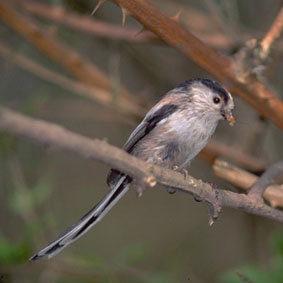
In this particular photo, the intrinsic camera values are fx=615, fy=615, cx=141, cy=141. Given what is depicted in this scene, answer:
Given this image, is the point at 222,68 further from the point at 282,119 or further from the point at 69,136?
the point at 69,136

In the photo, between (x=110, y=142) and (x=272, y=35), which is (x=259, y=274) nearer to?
(x=272, y=35)

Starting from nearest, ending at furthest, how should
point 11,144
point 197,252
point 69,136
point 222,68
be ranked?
1. point 69,136
2. point 222,68
3. point 11,144
4. point 197,252

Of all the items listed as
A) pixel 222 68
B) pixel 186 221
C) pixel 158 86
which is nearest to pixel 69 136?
pixel 222 68

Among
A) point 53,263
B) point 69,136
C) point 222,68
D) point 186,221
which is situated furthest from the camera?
point 186,221

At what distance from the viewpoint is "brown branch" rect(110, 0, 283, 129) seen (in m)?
2.87

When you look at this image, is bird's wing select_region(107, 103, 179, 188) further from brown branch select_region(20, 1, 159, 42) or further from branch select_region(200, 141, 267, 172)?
brown branch select_region(20, 1, 159, 42)

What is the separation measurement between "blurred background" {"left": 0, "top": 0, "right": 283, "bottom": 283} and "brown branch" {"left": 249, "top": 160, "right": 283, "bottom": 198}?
60 centimetres

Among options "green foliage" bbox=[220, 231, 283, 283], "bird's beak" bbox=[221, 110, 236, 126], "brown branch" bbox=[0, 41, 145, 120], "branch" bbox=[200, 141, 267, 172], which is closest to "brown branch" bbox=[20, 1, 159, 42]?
"brown branch" bbox=[0, 41, 145, 120]

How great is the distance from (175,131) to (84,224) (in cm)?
75

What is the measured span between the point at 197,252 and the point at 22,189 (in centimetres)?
192

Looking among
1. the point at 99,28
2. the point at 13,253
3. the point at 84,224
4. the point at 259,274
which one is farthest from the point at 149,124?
the point at 99,28

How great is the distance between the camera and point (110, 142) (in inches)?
239

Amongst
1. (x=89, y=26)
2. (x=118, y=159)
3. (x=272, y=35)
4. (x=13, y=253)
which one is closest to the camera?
(x=118, y=159)

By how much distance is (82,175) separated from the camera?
21.1ft
